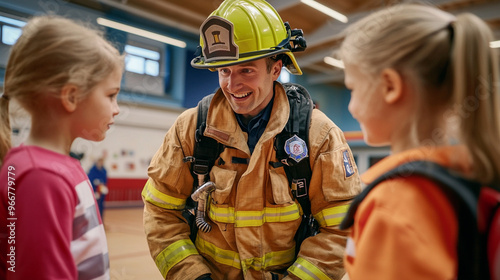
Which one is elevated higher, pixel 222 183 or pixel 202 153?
pixel 202 153

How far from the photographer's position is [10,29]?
1048 millimetres

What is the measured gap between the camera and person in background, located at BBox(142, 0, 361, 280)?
164 cm

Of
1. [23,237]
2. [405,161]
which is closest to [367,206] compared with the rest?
[405,161]

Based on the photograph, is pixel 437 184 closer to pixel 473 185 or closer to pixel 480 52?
pixel 473 185

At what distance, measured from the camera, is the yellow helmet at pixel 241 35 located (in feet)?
5.56

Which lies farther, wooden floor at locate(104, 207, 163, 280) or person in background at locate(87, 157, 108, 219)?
person in background at locate(87, 157, 108, 219)

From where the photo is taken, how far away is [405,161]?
0.83m

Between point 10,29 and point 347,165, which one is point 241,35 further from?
point 10,29

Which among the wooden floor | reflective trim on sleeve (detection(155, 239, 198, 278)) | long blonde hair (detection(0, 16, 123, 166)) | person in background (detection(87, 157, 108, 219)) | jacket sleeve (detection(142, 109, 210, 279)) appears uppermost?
A: long blonde hair (detection(0, 16, 123, 166))

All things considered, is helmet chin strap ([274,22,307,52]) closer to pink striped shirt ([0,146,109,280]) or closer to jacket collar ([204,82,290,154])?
jacket collar ([204,82,290,154])

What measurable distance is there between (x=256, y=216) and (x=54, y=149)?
3.07 feet

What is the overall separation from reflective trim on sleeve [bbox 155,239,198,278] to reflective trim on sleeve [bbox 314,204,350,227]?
66 cm

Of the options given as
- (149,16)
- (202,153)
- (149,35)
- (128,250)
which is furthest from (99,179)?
(202,153)

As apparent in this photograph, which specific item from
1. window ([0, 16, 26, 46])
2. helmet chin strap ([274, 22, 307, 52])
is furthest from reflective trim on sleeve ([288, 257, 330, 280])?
window ([0, 16, 26, 46])
